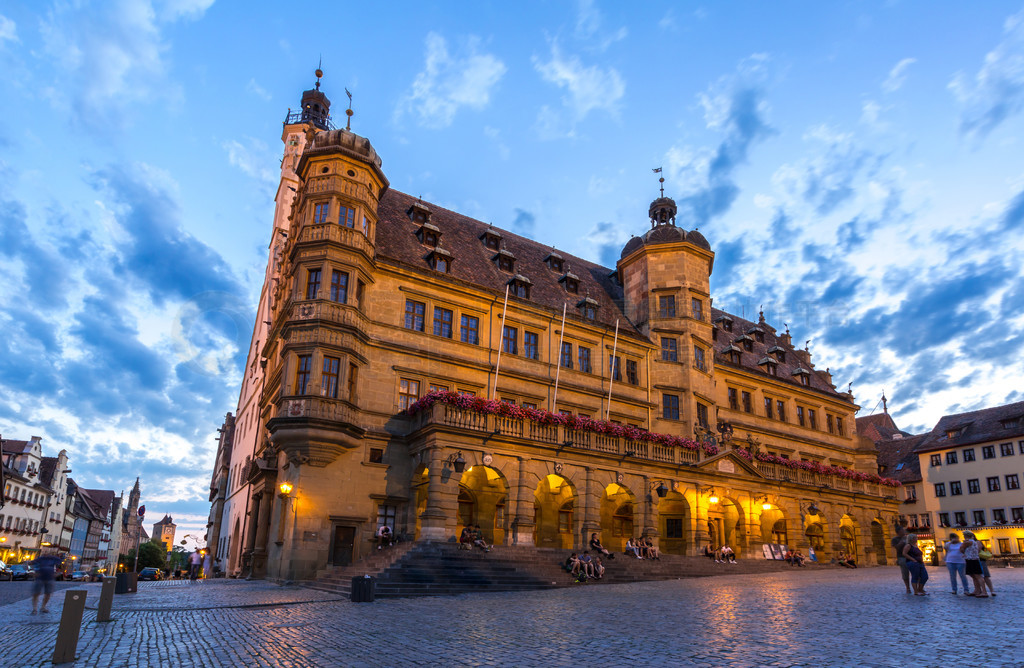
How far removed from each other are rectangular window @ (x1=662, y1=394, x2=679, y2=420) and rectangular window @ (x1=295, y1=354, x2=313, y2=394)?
23125mm

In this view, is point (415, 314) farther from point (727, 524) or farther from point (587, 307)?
point (727, 524)

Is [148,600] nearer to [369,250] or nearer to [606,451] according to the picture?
[369,250]

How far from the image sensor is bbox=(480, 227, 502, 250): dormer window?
43.6m

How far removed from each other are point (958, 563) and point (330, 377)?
24767mm

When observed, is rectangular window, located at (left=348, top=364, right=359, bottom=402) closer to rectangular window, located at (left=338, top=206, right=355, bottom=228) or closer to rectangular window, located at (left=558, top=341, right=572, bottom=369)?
rectangular window, located at (left=338, top=206, right=355, bottom=228)

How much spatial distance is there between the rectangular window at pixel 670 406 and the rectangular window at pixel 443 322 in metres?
15.8

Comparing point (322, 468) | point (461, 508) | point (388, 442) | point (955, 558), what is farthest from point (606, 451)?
point (955, 558)

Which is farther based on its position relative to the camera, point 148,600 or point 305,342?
point 305,342

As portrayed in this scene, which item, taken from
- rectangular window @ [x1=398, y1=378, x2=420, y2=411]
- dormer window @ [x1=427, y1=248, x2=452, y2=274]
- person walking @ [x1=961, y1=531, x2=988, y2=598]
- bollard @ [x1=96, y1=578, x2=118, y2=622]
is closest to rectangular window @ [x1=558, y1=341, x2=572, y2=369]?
dormer window @ [x1=427, y1=248, x2=452, y2=274]

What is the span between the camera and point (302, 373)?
3106cm

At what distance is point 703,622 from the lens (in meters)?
14.1

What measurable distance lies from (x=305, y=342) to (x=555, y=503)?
15582mm

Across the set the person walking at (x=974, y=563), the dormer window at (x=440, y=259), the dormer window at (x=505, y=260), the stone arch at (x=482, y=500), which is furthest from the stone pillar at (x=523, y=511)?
the person walking at (x=974, y=563)

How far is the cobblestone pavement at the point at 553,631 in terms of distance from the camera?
33.4 ft
